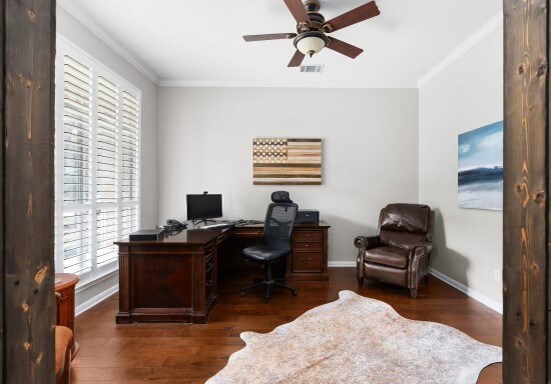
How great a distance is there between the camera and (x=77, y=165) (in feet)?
9.01

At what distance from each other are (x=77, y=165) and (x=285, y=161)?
2.70 meters

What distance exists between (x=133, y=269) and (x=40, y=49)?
7.44ft

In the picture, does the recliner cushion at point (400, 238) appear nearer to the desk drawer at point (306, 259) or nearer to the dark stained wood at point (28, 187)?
the desk drawer at point (306, 259)

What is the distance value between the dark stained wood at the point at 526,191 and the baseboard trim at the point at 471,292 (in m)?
2.58

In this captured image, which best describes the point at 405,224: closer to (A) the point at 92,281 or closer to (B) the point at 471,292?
(B) the point at 471,292

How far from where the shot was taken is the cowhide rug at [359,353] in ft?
6.03

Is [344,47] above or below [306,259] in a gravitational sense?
above

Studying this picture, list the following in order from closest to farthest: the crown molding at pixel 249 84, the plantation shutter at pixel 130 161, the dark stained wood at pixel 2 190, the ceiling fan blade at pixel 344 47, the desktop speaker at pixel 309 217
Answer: the dark stained wood at pixel 2 190 → the ceiling fan blade at pixel 344 47 → the plantation shutter at pixel 130 161 → the desktop speaker at pixel 309 217 → the crown molding at pixel 249 84

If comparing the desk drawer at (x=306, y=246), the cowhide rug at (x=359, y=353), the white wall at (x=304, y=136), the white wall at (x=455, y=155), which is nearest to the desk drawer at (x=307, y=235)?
the desk drawer at (x=306, y=246)

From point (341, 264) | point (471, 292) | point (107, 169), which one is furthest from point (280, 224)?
point (471, 292)

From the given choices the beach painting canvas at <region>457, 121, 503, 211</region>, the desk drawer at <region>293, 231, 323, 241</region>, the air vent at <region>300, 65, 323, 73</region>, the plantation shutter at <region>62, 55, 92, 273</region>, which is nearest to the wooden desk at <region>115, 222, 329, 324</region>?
the plantation shutter at <region>62, 55, 92, 273</region>

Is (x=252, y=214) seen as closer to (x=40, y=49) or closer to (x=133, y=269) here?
(x=133, y=269)

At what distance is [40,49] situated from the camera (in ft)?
2.46

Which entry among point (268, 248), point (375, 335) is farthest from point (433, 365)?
point (268, 248)
